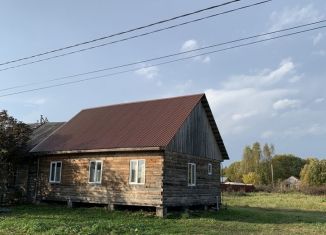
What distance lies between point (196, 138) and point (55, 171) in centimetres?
1050

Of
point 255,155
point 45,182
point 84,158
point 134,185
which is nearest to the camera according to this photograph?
point 134,185

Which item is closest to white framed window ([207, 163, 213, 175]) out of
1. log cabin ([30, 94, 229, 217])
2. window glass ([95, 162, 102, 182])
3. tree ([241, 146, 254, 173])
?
log cabin ([30, 94, 229, 217])

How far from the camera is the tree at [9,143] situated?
30.7 m

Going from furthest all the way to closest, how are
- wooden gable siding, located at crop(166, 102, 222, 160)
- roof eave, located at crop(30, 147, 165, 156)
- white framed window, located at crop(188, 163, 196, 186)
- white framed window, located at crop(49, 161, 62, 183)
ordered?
white framed window, located at crop(49, 161, 62, 183) → white framed window, located at crop(188, 163, 196, 186) → wooden gable siding, located at crop(166, 102, 222, 160) → roof eave, located at crop(30, 147, 165, 156)

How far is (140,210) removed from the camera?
27531 millimetres

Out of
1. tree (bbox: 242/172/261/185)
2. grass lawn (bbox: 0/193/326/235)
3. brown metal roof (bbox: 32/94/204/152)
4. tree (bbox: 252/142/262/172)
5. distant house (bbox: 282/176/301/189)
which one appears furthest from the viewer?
tree (bbox: 252/142/262/172)

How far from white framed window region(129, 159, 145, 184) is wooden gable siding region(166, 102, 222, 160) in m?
2.10

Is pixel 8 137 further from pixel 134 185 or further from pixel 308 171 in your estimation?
pixel 308 171

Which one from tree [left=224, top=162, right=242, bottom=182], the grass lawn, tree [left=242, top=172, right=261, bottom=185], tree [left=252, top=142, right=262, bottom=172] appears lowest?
the grass lawn

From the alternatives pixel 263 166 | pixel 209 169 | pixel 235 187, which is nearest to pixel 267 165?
pixel 263 166

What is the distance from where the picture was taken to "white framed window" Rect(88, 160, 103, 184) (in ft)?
94.8

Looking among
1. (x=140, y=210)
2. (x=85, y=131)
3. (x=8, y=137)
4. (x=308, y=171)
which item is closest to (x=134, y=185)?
(x=140, y=210)

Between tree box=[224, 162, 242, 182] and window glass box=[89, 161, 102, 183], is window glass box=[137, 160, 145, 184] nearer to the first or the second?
window glass box=[89, 161, 102, 183]

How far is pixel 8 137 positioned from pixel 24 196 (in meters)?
5.14
